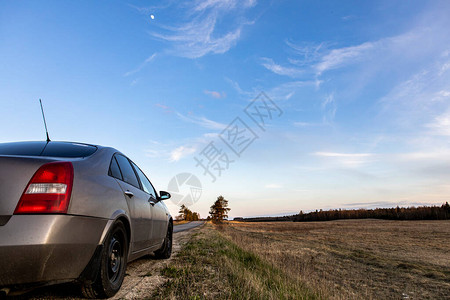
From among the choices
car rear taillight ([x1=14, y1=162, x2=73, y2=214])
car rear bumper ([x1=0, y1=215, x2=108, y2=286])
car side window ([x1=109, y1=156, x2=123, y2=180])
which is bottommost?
car rear bumper ([x1=0, y1=215, x2=108, y2=286])

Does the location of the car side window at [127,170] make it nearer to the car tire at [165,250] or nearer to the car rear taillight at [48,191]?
the car rear taillight at [48,191]

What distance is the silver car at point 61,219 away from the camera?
2203 mm

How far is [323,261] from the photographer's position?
13273 millimetres

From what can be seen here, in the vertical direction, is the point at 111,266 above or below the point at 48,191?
below

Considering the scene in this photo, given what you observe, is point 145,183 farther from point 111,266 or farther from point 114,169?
point 111,266

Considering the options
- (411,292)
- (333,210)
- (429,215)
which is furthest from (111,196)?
(333,210)

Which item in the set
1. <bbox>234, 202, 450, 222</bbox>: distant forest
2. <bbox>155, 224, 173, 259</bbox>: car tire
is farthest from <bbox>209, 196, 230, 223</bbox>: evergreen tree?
<bbox>155, 224, 173, 259</bbox>: car tire

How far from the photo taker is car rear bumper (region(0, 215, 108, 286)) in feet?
7.07

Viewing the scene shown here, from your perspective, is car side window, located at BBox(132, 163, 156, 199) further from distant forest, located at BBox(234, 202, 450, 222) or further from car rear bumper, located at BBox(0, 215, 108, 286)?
distant forest, located at BBox(234, 202, 450, 222)

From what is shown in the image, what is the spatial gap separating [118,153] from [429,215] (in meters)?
83.5

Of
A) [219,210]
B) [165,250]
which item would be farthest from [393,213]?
[165,250]

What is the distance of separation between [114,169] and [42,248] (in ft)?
4.92

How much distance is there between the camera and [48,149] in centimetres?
315

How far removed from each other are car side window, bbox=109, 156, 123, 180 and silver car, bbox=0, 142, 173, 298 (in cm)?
6
